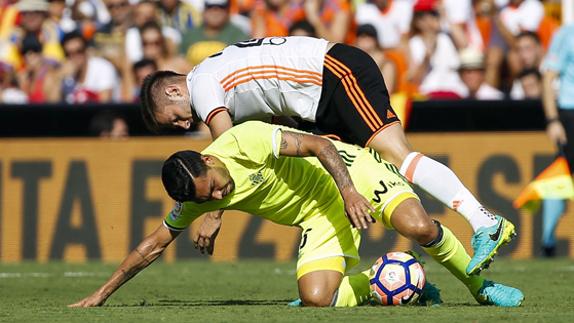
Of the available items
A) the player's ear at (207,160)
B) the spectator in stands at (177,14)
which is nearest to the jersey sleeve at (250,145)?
the player's ear at (207,160)

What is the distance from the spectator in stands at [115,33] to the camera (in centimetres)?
1530

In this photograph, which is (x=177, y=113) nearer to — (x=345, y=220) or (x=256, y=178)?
(x=256, y=178)

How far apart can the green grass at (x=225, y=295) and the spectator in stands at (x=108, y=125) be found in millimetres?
1597

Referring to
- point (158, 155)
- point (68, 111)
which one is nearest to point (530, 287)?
point (158, 155)

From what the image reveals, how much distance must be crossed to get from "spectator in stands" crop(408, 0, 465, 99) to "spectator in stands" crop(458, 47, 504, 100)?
10 cm

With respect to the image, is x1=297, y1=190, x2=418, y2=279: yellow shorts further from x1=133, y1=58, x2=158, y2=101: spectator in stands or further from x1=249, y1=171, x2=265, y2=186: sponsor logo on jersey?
x1=133, y1=58, x2=158, y2=101: spectator in stands

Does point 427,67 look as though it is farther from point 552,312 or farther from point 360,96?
point 552,312

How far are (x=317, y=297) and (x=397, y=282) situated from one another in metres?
0.56

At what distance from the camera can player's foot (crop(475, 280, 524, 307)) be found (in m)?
7.64

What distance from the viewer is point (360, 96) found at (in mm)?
8227

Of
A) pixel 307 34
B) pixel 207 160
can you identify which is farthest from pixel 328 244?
pixel 307 34

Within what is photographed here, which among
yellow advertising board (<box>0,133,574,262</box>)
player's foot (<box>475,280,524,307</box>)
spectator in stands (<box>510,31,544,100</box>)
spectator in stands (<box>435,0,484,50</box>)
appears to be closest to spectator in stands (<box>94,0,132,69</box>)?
yellow advertising board (<box>0,133,574,262</box>)

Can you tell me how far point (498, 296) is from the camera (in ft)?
25.1

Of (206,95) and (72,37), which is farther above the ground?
(206,95)
